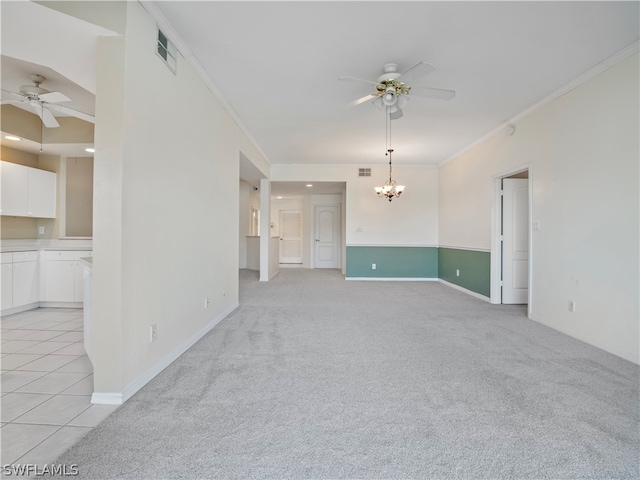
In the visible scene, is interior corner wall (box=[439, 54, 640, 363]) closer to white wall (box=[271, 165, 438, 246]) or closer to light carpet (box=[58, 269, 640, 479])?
light carpet (box=[58, 269, 640, 479])

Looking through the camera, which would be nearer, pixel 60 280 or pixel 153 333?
pixel 153 333

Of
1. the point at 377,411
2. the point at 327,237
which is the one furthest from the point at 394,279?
the point at 377,411

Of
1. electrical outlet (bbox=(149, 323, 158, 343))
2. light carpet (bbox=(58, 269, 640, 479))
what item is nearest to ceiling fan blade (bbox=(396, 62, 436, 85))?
light carpet (bbox=(58, 269, 640, 479))

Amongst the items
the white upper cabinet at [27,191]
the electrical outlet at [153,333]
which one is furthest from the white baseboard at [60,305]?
the electrical outlet at [153,333]

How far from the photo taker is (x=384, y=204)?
7.34 meters

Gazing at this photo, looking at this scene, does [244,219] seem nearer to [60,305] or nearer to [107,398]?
[60,305]

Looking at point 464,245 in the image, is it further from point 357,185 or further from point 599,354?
point 599,354

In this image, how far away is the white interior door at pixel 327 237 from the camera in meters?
10.1

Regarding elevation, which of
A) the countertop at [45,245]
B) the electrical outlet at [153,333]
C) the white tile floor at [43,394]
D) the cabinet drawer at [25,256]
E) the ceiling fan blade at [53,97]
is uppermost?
the ceiling fan blade at [53,97]

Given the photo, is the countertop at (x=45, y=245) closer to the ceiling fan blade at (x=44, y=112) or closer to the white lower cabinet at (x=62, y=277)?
the white lower cabinet at (x=62, y=277)

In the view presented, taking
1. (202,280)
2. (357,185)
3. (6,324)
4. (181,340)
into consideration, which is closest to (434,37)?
(202,280)

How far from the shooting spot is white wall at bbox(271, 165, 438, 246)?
730 centimetres

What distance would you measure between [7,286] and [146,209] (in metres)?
3.30

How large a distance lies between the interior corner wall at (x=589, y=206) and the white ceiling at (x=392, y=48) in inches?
13.2
